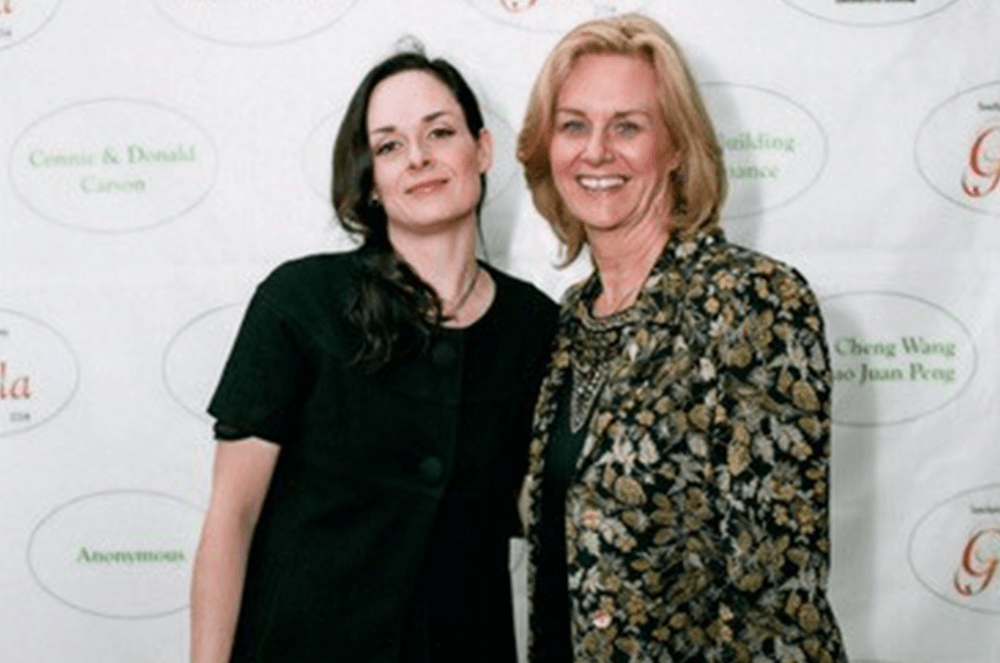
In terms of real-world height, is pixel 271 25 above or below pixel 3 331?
above

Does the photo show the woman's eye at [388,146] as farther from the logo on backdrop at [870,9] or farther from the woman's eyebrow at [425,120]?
the logo on backdrop at [870,9]

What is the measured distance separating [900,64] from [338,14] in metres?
0.85

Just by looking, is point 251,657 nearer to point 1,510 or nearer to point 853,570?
point 1,510

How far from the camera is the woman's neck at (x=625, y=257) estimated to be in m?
1.32

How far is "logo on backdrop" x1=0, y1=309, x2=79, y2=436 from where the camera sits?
1667mm

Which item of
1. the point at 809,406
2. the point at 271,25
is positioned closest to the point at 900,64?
the point at 809,406

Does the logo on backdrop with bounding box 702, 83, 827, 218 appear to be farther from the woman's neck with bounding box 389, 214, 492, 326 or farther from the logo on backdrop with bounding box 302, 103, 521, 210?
the woman's neck with bounding box 389, 214, 492, 326

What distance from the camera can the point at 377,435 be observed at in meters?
1.27

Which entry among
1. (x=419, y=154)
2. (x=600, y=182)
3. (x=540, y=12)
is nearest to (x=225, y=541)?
(x=419, y=154)

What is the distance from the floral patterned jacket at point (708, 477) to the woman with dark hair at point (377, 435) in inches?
6.2

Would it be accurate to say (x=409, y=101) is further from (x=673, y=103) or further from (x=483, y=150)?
(x=673, y=103)

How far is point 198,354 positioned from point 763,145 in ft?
3.05

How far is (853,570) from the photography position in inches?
64.6

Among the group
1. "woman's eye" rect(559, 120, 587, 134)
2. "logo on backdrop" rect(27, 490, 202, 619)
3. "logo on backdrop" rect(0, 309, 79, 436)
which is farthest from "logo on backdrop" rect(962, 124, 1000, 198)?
"logo on backdrop" rect(0, 309, 79, 436)
